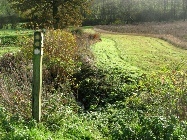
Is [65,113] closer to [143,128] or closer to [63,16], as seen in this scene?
[143,128]

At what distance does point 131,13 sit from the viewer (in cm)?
7050

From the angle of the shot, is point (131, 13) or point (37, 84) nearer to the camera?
point (37, 84)

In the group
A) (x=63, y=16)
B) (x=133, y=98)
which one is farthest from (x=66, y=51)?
(x=63, y=16)

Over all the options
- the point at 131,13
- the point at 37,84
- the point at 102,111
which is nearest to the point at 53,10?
the point at 102,111

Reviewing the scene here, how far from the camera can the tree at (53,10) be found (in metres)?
26.0

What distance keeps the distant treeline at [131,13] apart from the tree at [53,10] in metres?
37.1

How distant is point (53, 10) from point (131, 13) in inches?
1803

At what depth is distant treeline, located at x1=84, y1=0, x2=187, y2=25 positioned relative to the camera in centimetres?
6954

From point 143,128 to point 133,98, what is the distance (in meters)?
2.17

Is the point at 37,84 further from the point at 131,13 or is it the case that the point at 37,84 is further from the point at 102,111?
the point at 131,13

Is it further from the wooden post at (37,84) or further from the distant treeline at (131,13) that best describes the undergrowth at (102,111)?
the distant treeline at (131,13)

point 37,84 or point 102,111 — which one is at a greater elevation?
point 37,84

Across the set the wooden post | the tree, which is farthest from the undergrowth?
the tree

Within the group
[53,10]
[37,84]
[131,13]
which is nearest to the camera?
[37,84]
